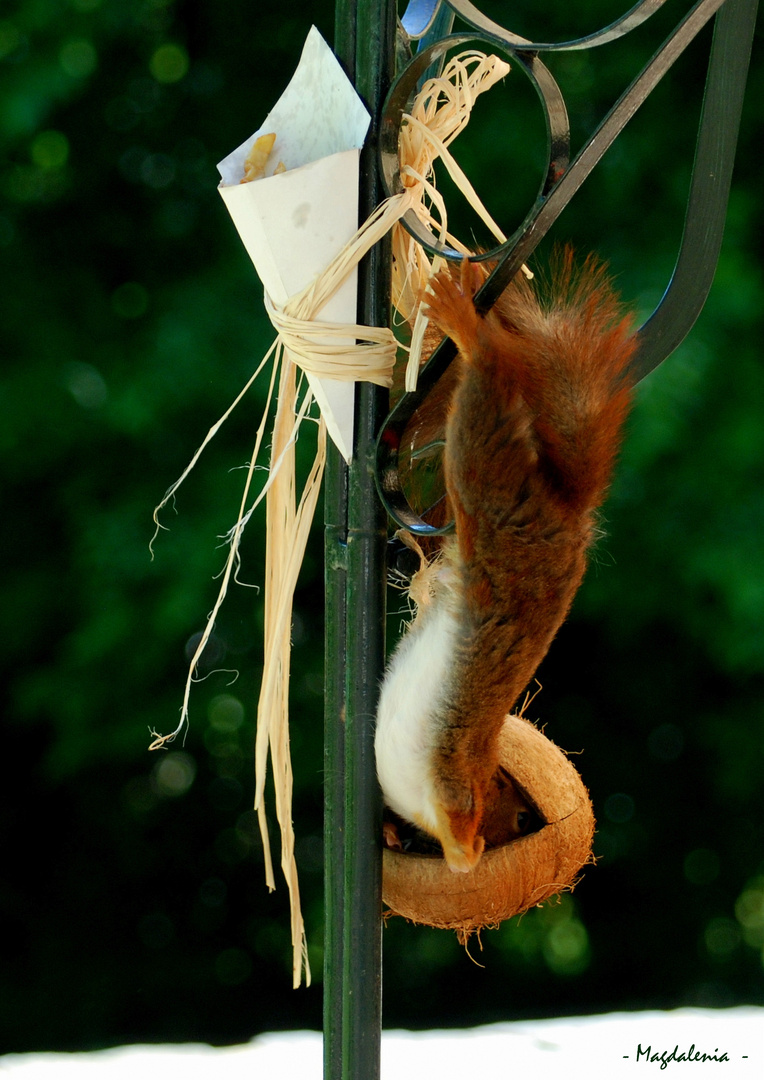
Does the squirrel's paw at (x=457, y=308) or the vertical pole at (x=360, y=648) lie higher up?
the squirrel's paw at (x=457, y=308)

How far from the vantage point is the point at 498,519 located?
0.46 meters

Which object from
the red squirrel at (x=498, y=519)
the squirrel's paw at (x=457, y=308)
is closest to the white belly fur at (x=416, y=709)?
the red squirrel at (x=498, y=519)

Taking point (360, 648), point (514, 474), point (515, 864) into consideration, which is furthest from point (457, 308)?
point (515, 864)

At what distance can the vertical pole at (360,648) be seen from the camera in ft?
1.74

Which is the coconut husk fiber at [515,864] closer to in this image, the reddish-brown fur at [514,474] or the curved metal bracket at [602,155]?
the reddish-brown fur at [514,474]

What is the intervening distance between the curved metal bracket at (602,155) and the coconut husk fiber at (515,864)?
→ 172mm

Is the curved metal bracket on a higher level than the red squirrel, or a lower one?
higher

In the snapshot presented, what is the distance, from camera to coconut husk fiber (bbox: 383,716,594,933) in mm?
565

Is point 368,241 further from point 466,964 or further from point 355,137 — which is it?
point 466,964

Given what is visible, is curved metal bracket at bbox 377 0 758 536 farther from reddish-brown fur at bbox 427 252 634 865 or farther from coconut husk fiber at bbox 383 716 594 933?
coconut husk fiber at bbox 383 716 594 933

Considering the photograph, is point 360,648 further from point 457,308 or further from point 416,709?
point 457,308

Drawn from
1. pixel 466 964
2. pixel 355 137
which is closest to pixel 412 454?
pixel 355 137

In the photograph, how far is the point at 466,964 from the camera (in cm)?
136

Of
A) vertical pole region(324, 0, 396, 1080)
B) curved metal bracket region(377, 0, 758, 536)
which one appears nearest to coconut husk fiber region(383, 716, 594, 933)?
vertical pole region(324, 0, 396, 1080)
